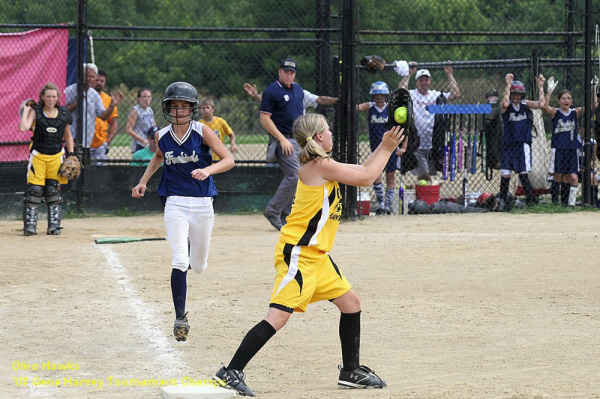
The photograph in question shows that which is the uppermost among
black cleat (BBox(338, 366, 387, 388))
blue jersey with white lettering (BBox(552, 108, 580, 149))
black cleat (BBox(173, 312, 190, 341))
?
blue jersey with white lettering (BBox(552, 108, 580, 149))

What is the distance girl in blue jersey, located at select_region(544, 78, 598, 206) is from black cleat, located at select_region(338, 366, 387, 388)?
973cm

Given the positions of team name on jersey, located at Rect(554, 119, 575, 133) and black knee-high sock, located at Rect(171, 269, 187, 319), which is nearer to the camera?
black knee-high sock, located at Rect(171, 269, 187, 319)

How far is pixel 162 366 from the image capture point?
18.6ft

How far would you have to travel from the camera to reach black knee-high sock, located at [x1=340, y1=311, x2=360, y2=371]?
5227 mm

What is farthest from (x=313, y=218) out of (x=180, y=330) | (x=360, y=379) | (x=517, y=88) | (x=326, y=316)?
(x=517, y=88)

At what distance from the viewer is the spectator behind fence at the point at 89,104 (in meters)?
13.3

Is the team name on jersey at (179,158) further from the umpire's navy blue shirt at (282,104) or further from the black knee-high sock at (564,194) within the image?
the black knee-high sock at (564,194)

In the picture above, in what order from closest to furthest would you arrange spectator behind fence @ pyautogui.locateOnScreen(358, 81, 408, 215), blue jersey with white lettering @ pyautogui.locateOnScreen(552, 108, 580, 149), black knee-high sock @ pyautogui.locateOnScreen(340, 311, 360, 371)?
black knee-high sock @ pyautogui.locateOnScreen(340, 311, 360, 371)
spectator behind fence @ pyautogui.locateOnScreen(358, 81, 408, 215)
blue jersey with white lettering @ pyautogui.locateOnScreen(552, 108, 580, 149)

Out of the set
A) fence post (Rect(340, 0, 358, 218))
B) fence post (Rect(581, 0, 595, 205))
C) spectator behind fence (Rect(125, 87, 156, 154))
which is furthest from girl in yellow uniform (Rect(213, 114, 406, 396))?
fence post (Rect(581, 0, 595, 205))

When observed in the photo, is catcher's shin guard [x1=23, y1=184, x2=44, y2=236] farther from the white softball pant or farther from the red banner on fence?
the white softball pant

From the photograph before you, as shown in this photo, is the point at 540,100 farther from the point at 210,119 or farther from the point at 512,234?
the point at 210,119

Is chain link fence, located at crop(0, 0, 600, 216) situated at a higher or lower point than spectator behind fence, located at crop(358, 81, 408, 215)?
higher

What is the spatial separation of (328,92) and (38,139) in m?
4.38

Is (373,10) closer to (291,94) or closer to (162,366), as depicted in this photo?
(291,94)
